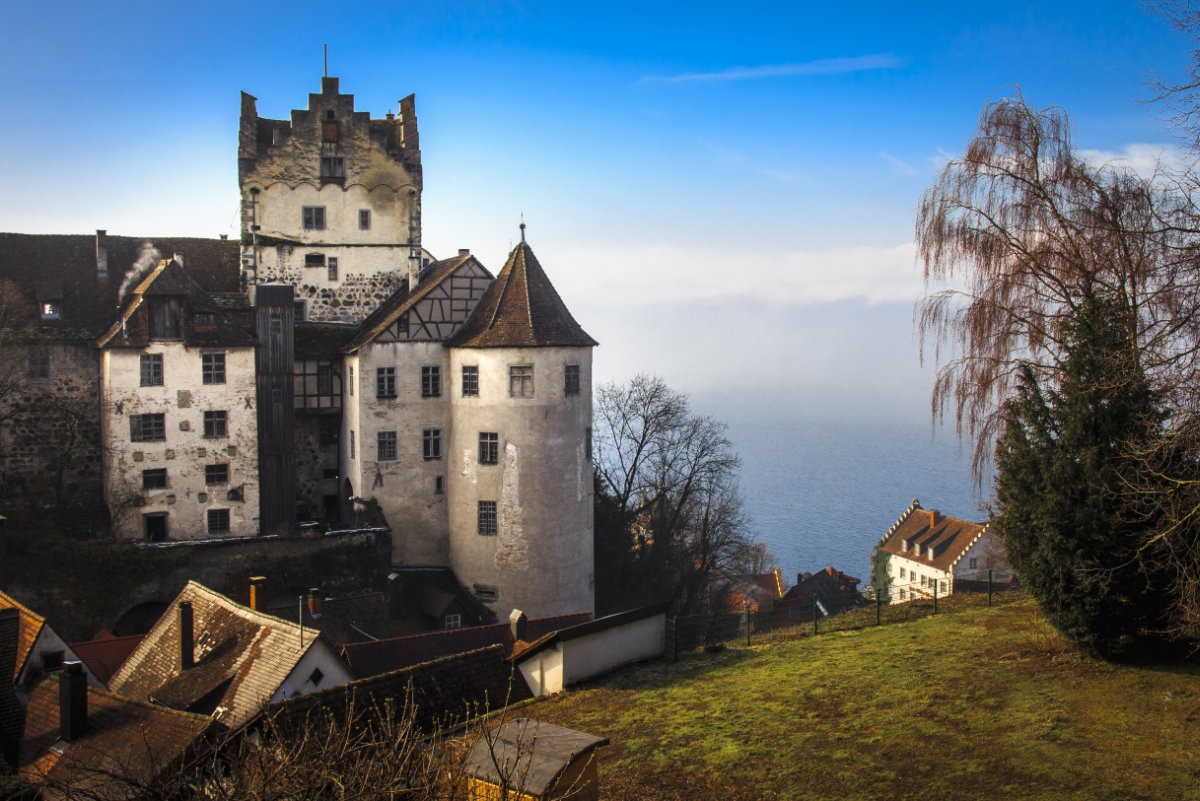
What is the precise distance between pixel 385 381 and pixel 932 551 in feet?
114

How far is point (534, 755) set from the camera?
33.8ft

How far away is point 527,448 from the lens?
29.1 m

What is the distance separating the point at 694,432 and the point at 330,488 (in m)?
15.2

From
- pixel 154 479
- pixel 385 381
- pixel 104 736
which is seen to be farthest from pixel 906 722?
pixel 154 479

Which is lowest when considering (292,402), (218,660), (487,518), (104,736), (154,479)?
(104,736)

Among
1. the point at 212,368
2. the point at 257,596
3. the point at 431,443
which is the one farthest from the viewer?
the point at 431,443

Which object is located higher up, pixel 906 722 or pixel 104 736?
pixel 906 722

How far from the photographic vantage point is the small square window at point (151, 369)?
29406 mm

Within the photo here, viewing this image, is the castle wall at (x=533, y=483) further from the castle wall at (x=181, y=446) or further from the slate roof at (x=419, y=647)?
the castle wall at (x=181, y=446)

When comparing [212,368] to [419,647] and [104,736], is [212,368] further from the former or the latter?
[104,736]

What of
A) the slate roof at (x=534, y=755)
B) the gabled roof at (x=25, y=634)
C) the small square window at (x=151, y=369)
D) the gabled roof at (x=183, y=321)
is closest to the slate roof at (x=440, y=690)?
the slate roof at (x=534, y=755)

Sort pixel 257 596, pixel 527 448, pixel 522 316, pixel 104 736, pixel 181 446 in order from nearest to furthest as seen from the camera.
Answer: pixel 104 736 → pixel 257 596 → pixel 527 448 → pixel 522 316 → pixel 181 446

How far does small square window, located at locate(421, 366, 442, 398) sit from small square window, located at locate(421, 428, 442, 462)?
1143 mm

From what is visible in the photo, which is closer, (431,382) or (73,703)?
(73,703)
